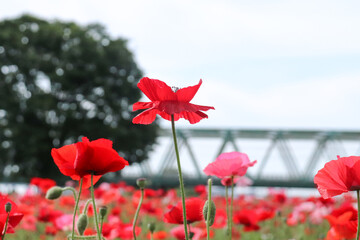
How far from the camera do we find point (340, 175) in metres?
1.05

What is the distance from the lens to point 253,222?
2.41 m

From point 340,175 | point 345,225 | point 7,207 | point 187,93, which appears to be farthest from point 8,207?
point 345,225

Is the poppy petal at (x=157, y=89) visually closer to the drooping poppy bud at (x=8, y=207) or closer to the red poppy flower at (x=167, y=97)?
the red poppy flower at (x=167, y=97)

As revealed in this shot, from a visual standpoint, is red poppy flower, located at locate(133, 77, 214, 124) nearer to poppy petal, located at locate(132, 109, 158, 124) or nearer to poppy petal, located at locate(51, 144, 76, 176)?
poppy petal, located at locate(132, 109, 158, 124)

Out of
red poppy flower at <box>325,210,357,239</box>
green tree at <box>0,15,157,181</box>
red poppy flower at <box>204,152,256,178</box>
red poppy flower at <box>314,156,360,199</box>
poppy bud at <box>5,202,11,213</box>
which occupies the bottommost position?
red poppy flower at <box>325,210,357,239</box>

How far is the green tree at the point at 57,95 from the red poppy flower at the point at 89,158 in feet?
46.1

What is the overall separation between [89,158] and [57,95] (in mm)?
15563

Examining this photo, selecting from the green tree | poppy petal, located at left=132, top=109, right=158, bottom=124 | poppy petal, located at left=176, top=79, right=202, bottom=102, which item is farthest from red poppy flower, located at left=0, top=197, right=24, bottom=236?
the green tree

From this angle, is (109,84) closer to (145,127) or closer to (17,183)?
(145,127)

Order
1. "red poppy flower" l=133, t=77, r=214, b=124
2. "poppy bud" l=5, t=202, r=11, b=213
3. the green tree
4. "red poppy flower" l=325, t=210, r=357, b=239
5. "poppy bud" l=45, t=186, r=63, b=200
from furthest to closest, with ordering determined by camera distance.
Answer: the green tree → "red poppy flower" l=325, t=210, r=357, b=239 → "poppy bud" l=45, t=186, r=63, b=200 → "poppy bud" l=5, t=202, r=11, b=213 → "red poppy flower" l=133, t=77, r=214, b=124

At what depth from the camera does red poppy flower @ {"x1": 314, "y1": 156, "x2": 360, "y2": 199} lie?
1.04 m

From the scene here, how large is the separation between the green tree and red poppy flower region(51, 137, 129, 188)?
14041mm

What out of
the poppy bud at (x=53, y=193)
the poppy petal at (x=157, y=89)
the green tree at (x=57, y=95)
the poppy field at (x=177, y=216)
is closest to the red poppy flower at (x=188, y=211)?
the poppy field at (x=177, y=216)

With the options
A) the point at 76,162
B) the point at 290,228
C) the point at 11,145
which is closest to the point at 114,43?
the point at 11,145
